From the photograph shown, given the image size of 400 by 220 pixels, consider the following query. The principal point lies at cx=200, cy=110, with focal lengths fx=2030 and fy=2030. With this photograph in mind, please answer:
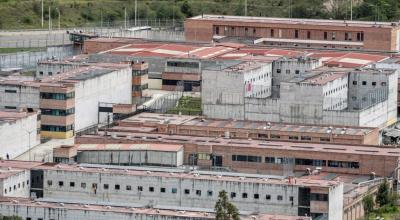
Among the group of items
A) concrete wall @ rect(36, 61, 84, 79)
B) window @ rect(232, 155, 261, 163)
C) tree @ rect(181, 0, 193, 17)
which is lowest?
window @ rect(232, 155, 261, 163)

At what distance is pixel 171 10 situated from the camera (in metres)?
134

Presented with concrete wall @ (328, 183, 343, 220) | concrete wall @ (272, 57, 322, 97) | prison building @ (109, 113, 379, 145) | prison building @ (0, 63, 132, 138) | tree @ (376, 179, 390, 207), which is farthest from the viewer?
concrete wall @ (272, 57, 322, 97)

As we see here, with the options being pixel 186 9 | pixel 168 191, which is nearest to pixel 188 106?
pixel 168 191

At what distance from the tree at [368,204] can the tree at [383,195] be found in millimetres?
909

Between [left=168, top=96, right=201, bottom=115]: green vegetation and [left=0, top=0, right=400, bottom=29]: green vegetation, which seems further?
[left=0, top=0, right=400, bottom=29]: green vegetation

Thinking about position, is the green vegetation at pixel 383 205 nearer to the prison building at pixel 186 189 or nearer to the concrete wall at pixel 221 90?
the prison building at pixel 186 189

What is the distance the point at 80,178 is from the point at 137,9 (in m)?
61.3

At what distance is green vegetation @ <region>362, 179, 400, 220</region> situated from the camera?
74.0 metres

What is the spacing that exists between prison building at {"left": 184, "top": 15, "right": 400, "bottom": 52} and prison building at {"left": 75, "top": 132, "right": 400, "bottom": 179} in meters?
30.5

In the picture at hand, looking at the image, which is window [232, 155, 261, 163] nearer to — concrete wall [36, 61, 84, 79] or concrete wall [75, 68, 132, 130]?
concrete wall [75, 68, 132, 130]

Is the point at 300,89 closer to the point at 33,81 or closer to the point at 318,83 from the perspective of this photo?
the point at 318,83

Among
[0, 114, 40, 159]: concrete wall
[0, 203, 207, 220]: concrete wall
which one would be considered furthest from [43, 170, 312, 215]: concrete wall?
[0, 114, 40, 159]: concrete wall

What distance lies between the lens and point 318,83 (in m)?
89.2

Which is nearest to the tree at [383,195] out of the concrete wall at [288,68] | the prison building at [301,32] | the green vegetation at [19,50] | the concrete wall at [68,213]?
the concrete wall at [68,213]
